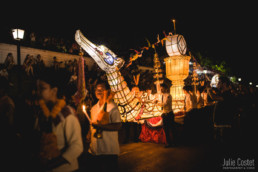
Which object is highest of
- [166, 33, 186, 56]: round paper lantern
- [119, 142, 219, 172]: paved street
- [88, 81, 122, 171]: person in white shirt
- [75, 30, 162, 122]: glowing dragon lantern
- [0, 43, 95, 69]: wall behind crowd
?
[0, 43, 95, 69]: wall behind crowd

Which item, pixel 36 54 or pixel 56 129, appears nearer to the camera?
pixel 56 129

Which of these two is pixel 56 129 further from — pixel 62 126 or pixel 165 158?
pixel 165 158

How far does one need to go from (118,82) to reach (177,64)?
13.2 feet

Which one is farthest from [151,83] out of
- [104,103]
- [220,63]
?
[220,63]

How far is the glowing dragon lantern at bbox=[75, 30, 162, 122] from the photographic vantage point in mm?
6170

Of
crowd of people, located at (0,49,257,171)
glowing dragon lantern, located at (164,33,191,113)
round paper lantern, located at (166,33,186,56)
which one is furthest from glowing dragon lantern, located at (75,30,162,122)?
round paper lantern, located at (166,33,186,56)

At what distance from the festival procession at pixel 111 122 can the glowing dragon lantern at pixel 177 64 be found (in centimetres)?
4

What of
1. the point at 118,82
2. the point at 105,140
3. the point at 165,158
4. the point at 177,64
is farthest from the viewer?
the point at 177,64

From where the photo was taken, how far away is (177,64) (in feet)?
32.0

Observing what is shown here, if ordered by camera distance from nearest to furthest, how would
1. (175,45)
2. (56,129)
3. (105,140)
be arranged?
(56,129) < (105,140) < (175,45)

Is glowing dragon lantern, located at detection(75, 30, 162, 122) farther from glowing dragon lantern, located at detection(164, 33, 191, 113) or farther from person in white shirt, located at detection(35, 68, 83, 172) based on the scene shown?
person in white shirt, located at detection(35, 68, 83, 172)

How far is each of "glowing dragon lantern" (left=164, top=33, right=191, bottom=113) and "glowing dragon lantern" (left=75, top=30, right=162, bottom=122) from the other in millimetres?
2601

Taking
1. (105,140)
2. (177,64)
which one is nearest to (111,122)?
(105,140)

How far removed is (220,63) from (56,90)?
34130 mm
